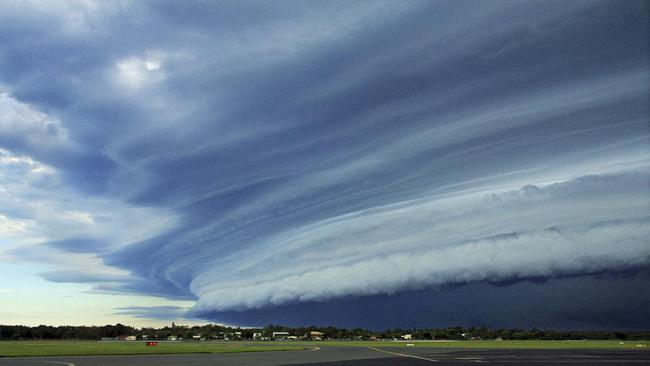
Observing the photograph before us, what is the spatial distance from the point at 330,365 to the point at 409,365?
28.3 ft

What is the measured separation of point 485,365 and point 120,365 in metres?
39.0

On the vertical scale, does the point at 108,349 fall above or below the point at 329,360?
above

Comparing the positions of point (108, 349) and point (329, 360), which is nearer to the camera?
point (329, 360)

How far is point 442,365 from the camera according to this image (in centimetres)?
6088

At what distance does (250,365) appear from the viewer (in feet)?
192

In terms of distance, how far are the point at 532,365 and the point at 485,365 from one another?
501cm

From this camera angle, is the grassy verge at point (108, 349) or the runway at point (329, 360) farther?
the grassy verge at point (108, 349)

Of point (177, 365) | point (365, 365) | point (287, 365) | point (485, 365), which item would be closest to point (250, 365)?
point (287, 365)

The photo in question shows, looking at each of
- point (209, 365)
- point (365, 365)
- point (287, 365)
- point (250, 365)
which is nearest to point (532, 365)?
point (365, 365)

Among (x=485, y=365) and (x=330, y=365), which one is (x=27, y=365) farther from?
(x=485, y=365)

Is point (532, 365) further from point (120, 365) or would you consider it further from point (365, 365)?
point (120, 365)

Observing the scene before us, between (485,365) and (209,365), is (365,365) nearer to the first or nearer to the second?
(485,365)

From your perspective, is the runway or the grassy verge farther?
the grassy verge

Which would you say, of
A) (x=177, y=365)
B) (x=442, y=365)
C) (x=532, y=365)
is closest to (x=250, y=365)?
(x=177, y=365)
